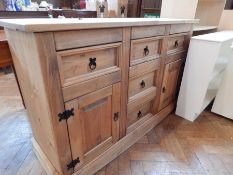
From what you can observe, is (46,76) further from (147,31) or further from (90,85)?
(147,31)

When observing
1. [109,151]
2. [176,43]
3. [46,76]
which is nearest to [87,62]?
[46,76]

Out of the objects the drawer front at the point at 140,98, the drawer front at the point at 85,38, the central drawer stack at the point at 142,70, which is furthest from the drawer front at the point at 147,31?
the drawer front at the point at 140,98

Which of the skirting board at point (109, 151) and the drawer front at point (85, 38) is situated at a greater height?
the drawer front at point (85, 38)

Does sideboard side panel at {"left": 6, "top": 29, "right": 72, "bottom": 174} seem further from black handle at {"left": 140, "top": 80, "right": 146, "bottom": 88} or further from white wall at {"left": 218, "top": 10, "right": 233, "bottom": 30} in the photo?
white wall at {"left": 218, "top": 10, "right": 233, "bottom": 30}

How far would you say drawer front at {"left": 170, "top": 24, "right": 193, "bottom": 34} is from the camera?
46.6 inches

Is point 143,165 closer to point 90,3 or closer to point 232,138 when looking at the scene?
point 232,138

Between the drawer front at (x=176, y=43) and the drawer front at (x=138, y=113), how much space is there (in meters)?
0.46

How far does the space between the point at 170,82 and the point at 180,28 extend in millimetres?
444

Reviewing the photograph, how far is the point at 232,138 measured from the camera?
1369mm

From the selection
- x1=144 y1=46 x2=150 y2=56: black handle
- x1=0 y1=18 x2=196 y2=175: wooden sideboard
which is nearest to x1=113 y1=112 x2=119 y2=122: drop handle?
x1=0 y1=18 x2=196 y2=175: wooden sideboard

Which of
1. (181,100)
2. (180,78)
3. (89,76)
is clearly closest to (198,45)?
(180,78)

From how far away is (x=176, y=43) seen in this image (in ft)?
4.28

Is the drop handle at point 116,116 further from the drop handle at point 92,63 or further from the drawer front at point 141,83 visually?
the drop handle at point 92,63

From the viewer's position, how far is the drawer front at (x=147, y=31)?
904 mm
